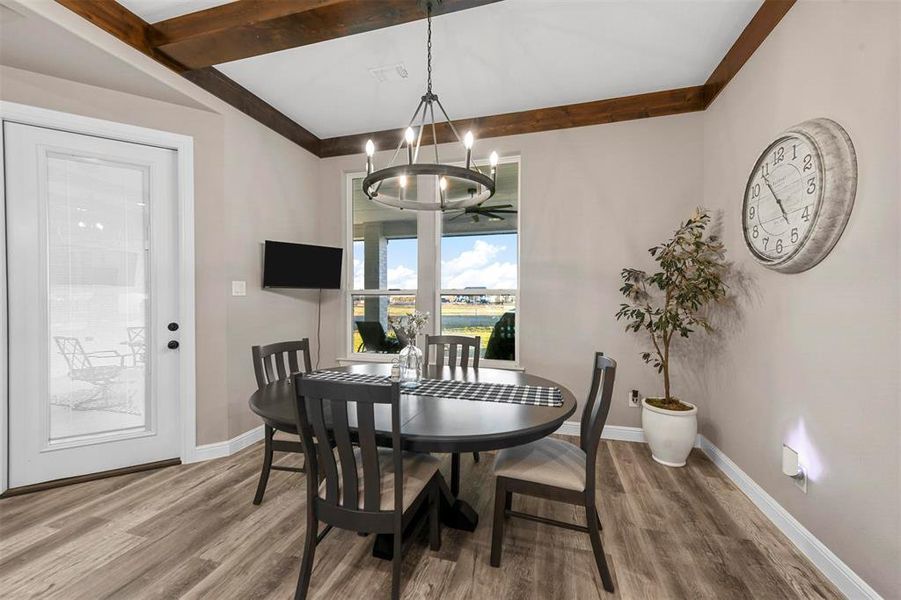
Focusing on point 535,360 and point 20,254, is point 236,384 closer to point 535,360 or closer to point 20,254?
point 20,254

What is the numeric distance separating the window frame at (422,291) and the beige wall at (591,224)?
73 millimetres

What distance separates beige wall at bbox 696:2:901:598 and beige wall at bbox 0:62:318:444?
12.3 feet

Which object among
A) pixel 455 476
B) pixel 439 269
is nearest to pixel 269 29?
pixel 439 269

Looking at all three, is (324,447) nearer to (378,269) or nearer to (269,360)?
(269,360)

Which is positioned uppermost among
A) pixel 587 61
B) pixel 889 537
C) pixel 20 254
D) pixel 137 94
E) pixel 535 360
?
pixel 587 61

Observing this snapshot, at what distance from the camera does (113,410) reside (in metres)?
2.66

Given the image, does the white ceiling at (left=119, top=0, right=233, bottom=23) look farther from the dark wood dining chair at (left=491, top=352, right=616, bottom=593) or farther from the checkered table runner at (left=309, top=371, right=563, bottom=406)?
the dark wood dining chair at (left=491, top=352, right=616, bottom=593)

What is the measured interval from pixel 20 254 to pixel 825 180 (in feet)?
14.7

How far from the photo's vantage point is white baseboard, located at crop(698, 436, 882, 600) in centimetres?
155

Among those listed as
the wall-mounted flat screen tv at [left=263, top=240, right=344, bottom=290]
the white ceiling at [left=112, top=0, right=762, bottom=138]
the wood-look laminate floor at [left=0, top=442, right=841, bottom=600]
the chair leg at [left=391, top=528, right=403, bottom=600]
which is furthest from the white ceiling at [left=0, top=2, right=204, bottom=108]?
the chair leg at [left=391, top=528, right=403, bottom=600]

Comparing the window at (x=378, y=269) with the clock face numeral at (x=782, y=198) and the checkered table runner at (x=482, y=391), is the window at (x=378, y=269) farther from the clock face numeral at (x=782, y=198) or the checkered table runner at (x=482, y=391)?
the clock face numeral at (x=782, y=198)

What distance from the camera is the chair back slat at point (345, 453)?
1.38m

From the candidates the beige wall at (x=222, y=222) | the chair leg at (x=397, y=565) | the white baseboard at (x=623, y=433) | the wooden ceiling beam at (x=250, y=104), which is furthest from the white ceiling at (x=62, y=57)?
the white baseboard at (x=623, y=433)

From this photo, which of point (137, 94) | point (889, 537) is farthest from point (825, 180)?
point (137, 94)
